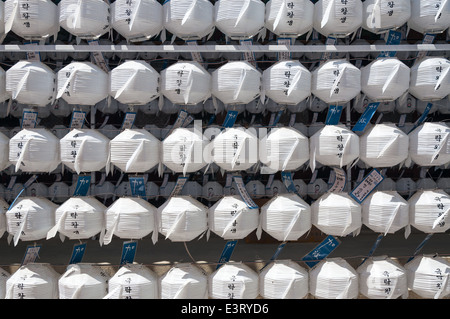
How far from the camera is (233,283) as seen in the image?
6.18 ft

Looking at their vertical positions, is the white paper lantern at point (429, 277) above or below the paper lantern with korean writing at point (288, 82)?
below

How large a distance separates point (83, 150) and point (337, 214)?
1.28 metres

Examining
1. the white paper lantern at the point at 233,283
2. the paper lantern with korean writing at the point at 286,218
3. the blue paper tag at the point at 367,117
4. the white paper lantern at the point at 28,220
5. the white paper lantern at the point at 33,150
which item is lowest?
the white paper lantern at the point at 233,283

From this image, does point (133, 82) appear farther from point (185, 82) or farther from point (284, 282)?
point (284, 282)

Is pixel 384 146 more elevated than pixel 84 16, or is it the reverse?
pixel 84 16

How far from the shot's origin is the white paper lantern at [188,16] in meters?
1.86

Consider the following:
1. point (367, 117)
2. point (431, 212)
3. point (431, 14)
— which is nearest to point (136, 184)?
point (367, 117)

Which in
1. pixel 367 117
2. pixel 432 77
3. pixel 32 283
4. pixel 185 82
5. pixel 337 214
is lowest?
pixel 32 283

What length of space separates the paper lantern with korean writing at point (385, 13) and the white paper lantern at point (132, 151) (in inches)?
49.7

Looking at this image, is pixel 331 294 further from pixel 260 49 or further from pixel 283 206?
pixel 260 49

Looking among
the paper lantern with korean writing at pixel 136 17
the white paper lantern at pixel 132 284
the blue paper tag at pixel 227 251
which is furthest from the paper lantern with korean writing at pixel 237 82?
the white paper lantern at pixel 132 284

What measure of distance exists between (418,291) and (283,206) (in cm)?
84

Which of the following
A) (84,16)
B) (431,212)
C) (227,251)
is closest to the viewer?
(84,16)

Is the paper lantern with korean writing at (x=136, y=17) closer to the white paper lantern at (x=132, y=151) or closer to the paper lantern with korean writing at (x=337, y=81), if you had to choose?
the white paper lantern at (x=132, y=151)
